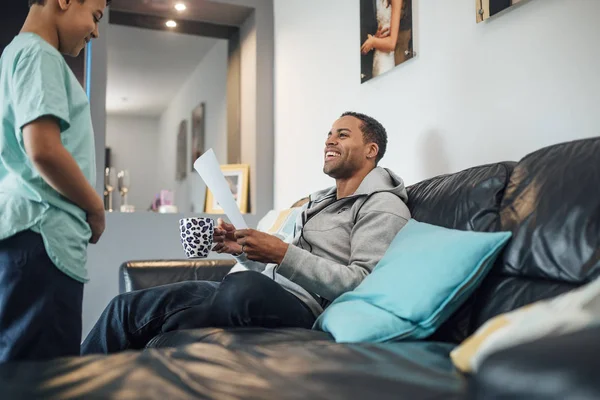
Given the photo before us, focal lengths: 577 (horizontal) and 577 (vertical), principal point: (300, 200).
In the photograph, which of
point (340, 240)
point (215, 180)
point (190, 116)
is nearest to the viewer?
point (215, 180)

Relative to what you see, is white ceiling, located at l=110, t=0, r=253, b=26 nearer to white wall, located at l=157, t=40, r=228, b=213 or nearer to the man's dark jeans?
white wall, located at l=157, t=40, r=228, b=213

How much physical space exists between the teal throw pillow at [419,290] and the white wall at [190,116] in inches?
145

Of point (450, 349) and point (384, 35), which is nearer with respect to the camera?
point (450, 349)

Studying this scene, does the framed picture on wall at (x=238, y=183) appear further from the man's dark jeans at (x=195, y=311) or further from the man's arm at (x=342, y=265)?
the man's arm at (x=342, y=265)

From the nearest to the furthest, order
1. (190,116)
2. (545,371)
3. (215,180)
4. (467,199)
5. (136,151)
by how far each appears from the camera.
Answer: (545,371), (467,199), (215,180), (190,116), (136,151)

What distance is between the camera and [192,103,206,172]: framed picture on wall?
5.81 metres

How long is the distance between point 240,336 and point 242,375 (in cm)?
46

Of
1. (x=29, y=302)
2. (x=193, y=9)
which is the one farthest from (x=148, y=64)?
(x=29, y=302)

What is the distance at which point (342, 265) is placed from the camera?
159 cm

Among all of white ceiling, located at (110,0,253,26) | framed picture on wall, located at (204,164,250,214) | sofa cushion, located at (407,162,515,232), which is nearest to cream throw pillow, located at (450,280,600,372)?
sofa cushion, located at (407,162,515,232)

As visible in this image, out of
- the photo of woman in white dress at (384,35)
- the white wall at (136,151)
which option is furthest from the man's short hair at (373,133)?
the white wall at (136,151)

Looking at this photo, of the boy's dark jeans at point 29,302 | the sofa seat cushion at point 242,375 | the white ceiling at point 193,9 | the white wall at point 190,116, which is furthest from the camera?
the white wall at point 190,116

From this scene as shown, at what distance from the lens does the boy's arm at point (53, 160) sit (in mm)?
1125

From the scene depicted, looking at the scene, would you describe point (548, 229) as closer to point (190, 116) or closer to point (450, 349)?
point (450, 349)
